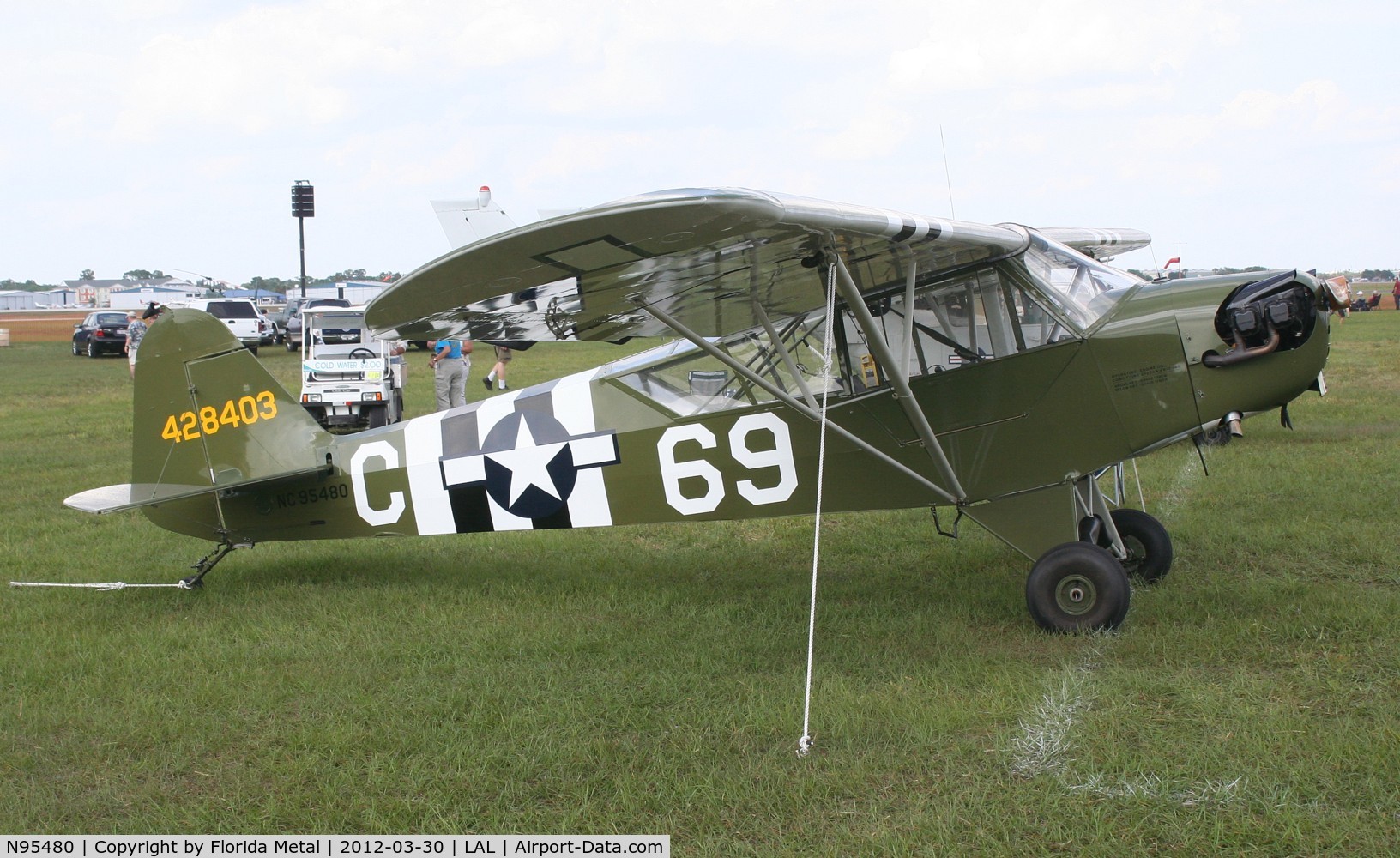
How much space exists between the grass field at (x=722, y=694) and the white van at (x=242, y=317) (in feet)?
93.7

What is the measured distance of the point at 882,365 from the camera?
555 cm

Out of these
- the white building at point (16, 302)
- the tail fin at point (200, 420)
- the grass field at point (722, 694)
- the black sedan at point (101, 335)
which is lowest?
the grass field at point (722, 694)

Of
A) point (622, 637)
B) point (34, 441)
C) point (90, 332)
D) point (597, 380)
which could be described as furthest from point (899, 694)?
point (90, 332)

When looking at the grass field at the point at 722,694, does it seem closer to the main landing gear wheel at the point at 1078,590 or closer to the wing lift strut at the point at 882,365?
the main landing gear wheel at the point at 1078,590

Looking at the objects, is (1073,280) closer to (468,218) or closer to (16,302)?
(468,218)

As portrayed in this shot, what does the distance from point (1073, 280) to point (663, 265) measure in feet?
8.17

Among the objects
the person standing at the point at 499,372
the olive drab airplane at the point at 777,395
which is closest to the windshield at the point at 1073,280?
the olive drab airplane at the point at 777,395

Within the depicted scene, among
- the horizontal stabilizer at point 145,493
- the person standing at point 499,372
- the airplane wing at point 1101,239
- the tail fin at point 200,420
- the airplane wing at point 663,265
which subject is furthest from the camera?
the person standing at point 499,372

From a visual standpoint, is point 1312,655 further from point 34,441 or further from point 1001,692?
point 34,441

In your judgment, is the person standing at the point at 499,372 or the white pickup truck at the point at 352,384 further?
the person standing at the point at 499,372

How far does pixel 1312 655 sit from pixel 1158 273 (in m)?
4.97

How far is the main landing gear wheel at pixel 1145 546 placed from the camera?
21.5 ft

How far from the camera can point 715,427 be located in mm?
6441

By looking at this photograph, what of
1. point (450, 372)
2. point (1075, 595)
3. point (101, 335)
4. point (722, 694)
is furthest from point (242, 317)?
point (1075, 595)
